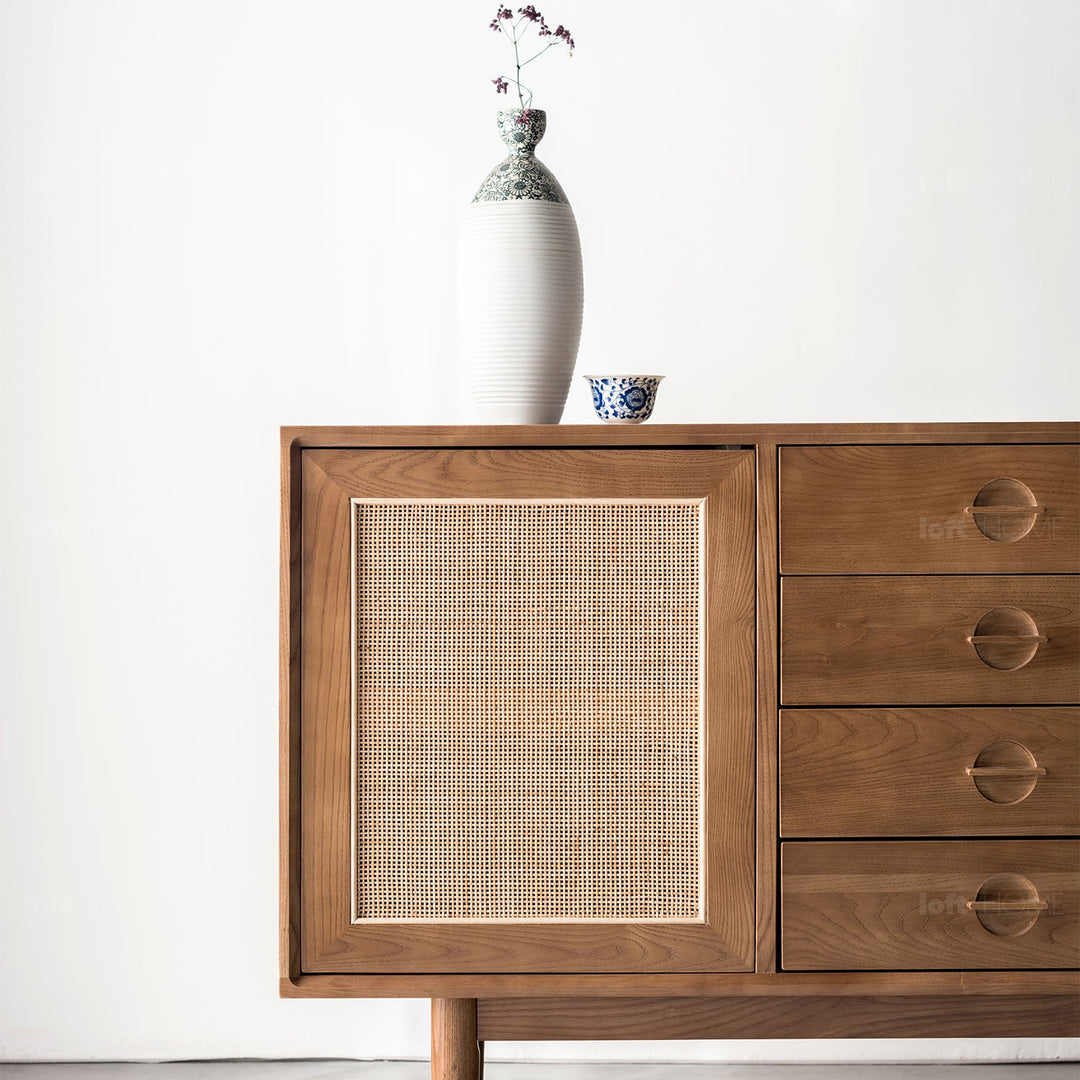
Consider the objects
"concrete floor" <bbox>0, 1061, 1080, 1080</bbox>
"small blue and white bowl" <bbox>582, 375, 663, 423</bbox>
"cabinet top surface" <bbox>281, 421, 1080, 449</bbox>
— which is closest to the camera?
"cabinet top surface" <bbox>281, 421, 1080, 449</bbox>

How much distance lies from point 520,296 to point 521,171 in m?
0.14

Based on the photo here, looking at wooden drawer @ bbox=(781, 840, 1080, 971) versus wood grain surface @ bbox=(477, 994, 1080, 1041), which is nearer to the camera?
wooden drawer @ bbox=(781, 840, 1080, 971)

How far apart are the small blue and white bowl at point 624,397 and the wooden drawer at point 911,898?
475 mm

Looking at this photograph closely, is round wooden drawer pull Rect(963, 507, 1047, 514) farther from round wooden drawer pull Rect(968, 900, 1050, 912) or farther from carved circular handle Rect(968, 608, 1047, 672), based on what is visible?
round wooden drawer pull Rect(968, 900, 1050, 912)

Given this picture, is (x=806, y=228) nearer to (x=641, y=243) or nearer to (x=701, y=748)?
(x=641, y=243)

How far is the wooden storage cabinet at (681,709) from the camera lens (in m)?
1.02

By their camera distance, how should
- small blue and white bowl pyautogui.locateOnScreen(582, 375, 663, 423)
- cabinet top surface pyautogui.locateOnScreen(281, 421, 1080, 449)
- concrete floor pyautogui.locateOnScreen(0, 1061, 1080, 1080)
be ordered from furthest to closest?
concrete floor pyautogui.locateOnScreen(0, 1061, 1080, 1080), small blue and white bowl pyautogui.locateOnScreen(582, 375, 663, 423), cabinet top surface pyautogui.locateOnScreen(281, 421, 1080, 449)

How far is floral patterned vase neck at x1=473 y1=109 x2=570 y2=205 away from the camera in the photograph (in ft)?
3.70

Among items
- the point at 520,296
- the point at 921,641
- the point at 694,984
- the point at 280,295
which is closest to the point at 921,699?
the point at 921,641

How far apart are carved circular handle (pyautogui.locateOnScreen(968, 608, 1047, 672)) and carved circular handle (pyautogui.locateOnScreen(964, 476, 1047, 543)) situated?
8 cm

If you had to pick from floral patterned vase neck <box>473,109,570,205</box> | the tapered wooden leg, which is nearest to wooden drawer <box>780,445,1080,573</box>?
floral patterned vase neck <box>473,109,570,205</box>

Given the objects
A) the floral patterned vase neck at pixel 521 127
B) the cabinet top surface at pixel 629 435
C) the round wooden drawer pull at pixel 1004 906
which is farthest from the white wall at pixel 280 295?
the round wooden drawer pull at pixel 1004 906

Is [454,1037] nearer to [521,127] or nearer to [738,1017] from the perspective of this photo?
[738,1017]

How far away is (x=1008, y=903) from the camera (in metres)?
1.03
